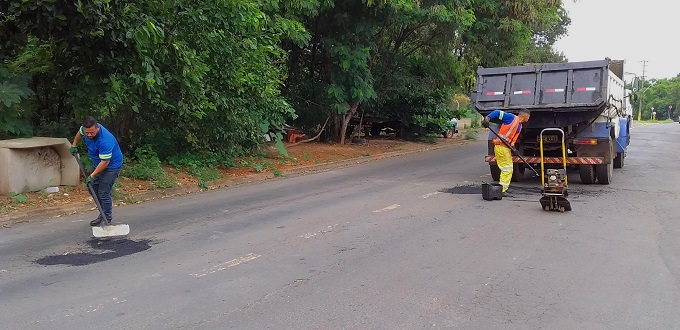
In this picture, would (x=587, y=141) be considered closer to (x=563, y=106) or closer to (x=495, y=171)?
(x=563, y=106)

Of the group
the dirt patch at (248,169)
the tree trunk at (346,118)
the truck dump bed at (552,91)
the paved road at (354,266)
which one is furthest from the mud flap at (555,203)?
the tree trunk at (346,118)

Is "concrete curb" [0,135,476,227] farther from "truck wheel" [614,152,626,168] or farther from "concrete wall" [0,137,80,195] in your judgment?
"truck wheel" [614,152,626,168]

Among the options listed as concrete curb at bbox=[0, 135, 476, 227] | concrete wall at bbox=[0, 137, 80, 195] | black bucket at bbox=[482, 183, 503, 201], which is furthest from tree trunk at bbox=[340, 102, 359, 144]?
→ concrete wall at bbox=[0, 137, 80, 195]

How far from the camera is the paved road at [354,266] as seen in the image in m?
4.32

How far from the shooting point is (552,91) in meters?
10.8

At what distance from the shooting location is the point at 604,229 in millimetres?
7219

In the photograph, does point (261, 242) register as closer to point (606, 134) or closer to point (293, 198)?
point (293, 198)

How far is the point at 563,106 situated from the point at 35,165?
Result: 911 cm

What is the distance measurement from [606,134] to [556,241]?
5.01 metres

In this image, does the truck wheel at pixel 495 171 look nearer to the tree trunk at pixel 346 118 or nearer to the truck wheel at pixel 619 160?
the truck wheel at pixel 619 160

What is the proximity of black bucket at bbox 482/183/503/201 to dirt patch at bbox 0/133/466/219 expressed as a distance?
5271 mm

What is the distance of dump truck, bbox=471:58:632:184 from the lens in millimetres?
10484

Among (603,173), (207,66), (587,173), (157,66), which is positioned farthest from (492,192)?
(157,66)

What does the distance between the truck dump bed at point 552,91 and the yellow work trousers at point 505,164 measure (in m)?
1.53
